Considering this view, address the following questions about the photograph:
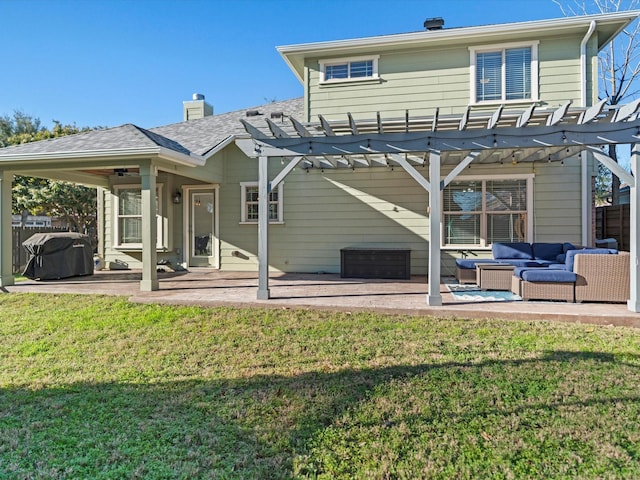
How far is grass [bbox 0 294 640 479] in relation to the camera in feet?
7.68

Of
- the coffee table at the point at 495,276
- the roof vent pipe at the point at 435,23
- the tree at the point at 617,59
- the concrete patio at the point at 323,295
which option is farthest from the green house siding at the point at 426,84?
the tree at the point at 617,59

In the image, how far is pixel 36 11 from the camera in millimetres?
9625

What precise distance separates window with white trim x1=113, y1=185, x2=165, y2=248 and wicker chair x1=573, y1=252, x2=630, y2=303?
30.5ft

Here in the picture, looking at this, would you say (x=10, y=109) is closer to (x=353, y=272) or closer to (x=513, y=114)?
(x=353, y=272)

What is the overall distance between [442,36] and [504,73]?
1590mm

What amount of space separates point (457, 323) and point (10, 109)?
32.0 m

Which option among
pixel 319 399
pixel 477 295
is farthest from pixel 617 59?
pixel 319 399

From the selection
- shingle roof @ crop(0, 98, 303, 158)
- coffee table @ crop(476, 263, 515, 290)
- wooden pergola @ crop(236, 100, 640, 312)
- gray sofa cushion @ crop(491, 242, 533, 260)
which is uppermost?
shingle roof @ crop(0, 98, 303, 158)

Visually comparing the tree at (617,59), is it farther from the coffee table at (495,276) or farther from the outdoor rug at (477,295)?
the outdoor rug at (477,295)

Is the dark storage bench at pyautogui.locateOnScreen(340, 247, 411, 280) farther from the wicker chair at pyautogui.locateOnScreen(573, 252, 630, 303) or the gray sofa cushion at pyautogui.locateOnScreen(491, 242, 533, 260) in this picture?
the wicker chair at pyautogui.locateOnScreen(573, 252, 630, 303)

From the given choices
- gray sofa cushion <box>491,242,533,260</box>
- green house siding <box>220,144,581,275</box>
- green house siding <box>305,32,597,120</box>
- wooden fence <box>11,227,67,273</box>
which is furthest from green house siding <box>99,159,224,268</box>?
gray sofa cushion <box>491,242,533,260</box>

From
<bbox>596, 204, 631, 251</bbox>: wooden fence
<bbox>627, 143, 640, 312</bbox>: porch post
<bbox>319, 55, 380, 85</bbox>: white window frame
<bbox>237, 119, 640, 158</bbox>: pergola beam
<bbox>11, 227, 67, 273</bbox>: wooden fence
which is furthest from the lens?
<bbox>11, 227, 67, 273</bbox>: wooden fence

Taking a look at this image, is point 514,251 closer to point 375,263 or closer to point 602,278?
point 602,278

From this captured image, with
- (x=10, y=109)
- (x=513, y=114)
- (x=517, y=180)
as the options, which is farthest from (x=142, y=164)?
(x=10, y=109)
